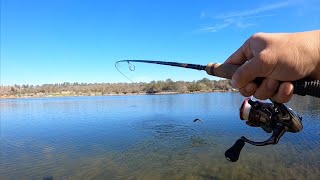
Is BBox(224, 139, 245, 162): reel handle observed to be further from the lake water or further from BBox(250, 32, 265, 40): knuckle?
the lake water

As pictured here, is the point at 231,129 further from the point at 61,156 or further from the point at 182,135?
the point at 61,156

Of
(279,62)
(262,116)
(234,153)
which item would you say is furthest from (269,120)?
(279,62)

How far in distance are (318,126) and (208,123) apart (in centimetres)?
754

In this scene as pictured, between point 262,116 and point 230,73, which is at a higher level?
point 230,73

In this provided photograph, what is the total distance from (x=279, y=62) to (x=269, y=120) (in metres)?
1.05

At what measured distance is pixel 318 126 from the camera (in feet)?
67.8

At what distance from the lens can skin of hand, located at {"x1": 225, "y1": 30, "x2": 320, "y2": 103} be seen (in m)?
1.37

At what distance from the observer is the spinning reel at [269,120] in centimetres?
218

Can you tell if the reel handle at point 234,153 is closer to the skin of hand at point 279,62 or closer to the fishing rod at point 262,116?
the fishing rod at point 262,116

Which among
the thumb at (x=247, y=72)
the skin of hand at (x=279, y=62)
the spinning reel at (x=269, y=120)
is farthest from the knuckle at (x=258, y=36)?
the spinning reel at (x=269, y=120)

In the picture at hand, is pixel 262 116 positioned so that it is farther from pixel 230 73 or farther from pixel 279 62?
pixel 279 62

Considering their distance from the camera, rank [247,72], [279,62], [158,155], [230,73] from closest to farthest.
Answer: [279,62] → [247,72] → [230,73] → [158,155]

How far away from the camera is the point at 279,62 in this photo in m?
1.43

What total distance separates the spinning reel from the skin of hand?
41cm
